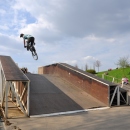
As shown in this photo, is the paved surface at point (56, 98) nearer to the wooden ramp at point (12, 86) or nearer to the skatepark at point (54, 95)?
the skatepark at point (54, 95)

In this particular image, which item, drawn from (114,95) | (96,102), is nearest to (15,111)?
(96,102)

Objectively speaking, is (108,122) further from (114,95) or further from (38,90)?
(38,90)

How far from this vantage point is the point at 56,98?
9.62m

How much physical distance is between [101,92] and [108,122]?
4032 mm

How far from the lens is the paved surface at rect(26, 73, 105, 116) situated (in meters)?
8.41

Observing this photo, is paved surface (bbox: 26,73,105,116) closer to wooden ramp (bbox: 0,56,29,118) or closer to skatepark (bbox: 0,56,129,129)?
skatepark (bbox: 0,56,129,129)

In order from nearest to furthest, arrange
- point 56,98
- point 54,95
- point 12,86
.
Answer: point 12,86
point 56,98
point 54,95

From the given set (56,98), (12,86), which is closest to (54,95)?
(56,98)

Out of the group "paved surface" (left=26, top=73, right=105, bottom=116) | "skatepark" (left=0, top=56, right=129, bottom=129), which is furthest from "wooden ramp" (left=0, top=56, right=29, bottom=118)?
"paved surface" (left=26, top=73, right=105, bottom=116)

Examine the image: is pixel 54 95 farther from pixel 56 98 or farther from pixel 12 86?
pixel 12 86

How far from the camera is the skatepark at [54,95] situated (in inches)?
297

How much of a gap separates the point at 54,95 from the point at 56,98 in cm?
36

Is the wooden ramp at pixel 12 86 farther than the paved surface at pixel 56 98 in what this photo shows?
No

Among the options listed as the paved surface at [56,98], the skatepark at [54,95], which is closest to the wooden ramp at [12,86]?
the skatepark at [54,95]
